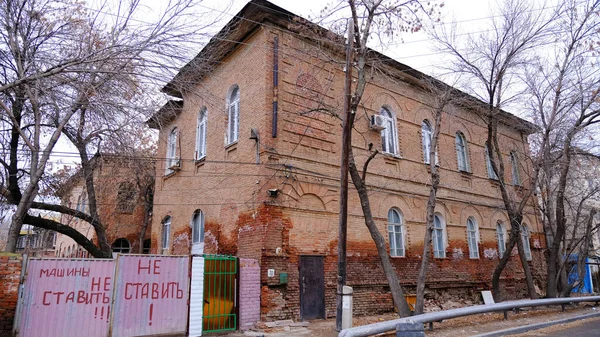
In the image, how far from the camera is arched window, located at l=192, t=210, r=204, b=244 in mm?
14367

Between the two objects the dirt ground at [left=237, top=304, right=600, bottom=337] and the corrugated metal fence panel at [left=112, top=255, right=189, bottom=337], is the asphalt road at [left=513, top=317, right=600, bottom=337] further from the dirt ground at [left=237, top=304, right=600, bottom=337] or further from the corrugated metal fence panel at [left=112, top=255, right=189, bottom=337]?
the corrugated metal fence panel at [left=112, top=255, right=189, bottom=337]

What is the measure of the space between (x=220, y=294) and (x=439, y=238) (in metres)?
9.26

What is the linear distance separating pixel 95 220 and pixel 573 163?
59.6 ft

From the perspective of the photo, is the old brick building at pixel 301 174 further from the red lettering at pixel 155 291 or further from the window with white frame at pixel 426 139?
the red lettering at pixel 155 291

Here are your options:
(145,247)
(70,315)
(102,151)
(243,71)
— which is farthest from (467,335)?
(145,247)

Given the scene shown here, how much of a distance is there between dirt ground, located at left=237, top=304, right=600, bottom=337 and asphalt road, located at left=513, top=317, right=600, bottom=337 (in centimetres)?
56

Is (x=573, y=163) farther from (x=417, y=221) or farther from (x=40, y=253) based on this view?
(x=40, y=253)

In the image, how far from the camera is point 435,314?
900cm

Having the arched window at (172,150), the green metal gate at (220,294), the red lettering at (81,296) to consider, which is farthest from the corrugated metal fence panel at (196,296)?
the arched window at (172,150)

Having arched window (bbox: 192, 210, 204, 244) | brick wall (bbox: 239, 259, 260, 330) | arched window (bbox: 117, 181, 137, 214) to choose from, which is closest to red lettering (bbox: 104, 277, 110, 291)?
brick wall (bbox: 239, 259, 260, 330)

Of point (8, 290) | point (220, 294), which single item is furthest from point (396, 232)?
point (8, 290)

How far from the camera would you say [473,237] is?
17.4 metres

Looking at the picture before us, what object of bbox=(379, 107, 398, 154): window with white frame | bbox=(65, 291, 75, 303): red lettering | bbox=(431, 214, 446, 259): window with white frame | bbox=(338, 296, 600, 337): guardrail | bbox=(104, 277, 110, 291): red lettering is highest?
bbox=(379, 107, 398, 154): window with white frame

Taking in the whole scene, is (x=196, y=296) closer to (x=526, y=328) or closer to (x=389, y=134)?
(x=526, y=328)
